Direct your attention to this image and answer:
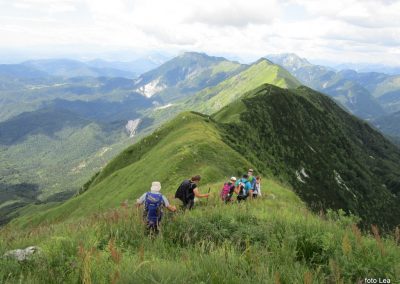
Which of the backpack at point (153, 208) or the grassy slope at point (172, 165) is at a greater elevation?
the backpack at point (153, 208)

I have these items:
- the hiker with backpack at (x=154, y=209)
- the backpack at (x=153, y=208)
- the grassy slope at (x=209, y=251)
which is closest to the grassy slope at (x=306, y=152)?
the hiker with backpack at (x=154, y=209)

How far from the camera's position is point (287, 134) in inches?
4855

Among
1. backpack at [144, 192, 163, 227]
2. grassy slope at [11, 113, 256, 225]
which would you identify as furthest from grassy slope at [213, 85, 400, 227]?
backpack at [144, 192, 163, 227]

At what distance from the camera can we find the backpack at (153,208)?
11027 millimetres

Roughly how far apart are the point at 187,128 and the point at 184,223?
78567 millimetres

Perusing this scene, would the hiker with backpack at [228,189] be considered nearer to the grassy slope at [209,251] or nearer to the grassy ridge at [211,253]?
the grassy slope at [209,251]

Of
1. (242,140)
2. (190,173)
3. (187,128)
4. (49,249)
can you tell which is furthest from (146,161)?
(49,249)

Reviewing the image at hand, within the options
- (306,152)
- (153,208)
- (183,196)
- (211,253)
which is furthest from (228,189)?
(306,152)

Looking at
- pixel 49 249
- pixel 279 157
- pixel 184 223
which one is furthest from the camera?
pixel 279 157

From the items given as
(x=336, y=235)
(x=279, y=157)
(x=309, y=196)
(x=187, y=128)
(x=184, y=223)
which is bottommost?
(x=309, y=196)

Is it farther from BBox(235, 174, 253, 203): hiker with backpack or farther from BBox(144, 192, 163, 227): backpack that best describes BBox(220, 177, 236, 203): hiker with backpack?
BBox(144, 192, 163, 227): backpack

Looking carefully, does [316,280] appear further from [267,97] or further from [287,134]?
[267,97]

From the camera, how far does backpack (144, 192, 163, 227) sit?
11.0 m

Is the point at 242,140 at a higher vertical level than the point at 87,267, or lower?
lower
